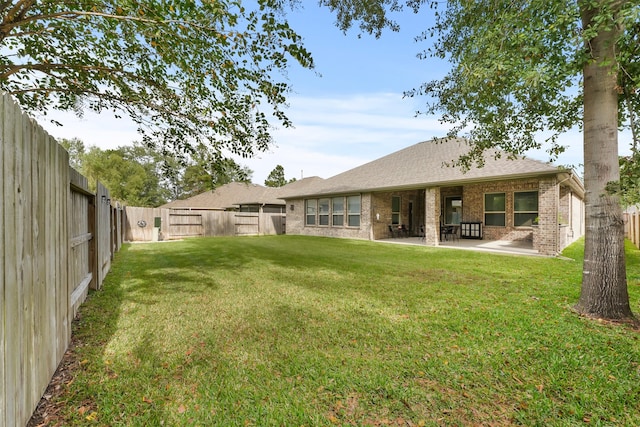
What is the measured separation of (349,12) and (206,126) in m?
3.99

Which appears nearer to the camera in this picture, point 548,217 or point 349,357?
point 349,357

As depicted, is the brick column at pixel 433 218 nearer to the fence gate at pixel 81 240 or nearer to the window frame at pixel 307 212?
the window frame at pixel 307 212

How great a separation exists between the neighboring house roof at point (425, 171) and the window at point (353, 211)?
27.9 inches

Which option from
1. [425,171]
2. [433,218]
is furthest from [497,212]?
[425,171]

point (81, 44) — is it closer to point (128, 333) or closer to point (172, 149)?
point (172, 149)

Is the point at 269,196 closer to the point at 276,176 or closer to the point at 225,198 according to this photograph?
the point at 225,198

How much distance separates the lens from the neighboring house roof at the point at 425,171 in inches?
414

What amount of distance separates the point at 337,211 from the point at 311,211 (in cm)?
239

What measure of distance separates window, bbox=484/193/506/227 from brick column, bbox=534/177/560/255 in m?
3.48

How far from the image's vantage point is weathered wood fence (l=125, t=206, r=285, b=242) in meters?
15.7

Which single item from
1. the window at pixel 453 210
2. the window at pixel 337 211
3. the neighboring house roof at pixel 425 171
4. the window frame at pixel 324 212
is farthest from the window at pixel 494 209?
the window frame at pixel 324 212

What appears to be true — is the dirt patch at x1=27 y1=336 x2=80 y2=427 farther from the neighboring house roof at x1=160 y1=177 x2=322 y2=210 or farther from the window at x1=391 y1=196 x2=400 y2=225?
the neighboring house roof at x1=160 y1=177 x2=322 y2=210

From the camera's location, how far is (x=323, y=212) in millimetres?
18594

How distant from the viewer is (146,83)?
518 cm
